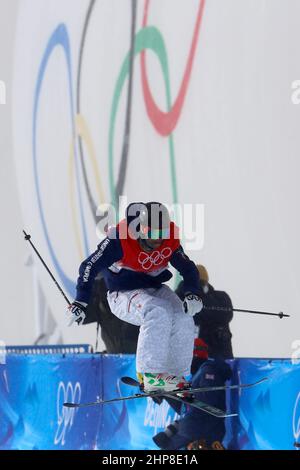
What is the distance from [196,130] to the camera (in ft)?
36.1

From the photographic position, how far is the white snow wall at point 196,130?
9438 millimetres

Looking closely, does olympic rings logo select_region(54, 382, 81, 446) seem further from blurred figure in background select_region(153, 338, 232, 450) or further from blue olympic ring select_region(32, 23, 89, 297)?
blue olympic ring select_region(32, 23, 89, 297)

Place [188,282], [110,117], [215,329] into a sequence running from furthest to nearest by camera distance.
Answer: [110,117]
[215,329]
[188,282]

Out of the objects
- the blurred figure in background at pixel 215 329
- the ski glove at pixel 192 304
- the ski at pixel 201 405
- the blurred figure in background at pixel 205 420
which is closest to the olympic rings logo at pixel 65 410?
the blurred figure in background at pixel 215 329

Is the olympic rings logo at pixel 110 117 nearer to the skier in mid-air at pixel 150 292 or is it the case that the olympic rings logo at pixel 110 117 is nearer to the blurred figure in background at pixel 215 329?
the blurred figure in background at pixel 215 329

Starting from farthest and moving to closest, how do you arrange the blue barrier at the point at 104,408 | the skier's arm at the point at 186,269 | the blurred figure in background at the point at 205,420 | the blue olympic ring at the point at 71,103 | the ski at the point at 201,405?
1. the blue olympic ring at the point at 71,103
2. the blurred figure in background at the point at 205,420
3. the skier's arm at the point at 186,269
4. the blue barrier at the point at 104,408
5. the ski at the point at 201,405

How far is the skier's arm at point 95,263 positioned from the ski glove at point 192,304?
1.72 feet

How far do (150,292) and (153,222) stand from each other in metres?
0.55

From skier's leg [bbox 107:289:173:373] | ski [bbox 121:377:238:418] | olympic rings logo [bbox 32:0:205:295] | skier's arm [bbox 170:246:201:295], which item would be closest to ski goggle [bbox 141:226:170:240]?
skier's arm [bbox 170:246:201:295]

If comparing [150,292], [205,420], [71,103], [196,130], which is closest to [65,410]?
[205,420]

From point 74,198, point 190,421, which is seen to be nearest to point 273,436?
point 190,421

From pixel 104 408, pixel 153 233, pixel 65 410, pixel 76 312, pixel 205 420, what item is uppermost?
pixel 153 233

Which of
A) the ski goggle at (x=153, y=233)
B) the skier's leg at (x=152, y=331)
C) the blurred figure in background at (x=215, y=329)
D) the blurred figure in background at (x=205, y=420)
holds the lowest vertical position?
the blurred figure in background at (x=205, y=420)

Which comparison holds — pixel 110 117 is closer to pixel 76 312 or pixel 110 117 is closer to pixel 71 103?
pixel 71 103
